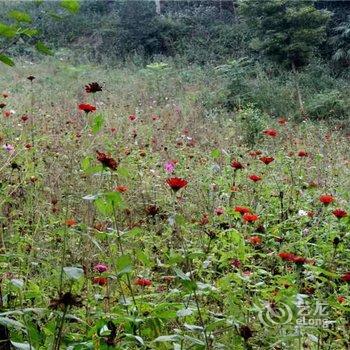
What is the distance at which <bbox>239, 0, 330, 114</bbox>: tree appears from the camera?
33.9 ft

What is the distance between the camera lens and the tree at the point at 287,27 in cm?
1034

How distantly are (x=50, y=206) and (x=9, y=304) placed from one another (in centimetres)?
136

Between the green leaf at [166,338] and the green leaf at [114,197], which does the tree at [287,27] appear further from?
the green leaf at [166,338]

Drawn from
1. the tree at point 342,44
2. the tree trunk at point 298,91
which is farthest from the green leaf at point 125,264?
the tree at point 342,44

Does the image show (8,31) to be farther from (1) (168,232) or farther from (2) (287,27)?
(2) (287,27)

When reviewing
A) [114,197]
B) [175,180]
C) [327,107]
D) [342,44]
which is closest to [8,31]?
[114,197]

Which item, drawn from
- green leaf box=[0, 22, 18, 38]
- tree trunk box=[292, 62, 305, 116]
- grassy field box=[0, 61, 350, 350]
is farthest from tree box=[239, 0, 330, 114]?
green leaf box=[0, 22, 18, 38]

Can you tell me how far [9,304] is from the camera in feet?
5.45

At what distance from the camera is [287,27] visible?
35.0 feet

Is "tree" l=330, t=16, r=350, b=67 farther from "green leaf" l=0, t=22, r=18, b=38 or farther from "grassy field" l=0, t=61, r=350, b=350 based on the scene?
"green leaf" l=0, t=22, r=18, b=38

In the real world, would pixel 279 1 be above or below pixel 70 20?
above

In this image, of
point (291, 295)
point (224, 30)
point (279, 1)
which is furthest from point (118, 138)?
point (224, 30)

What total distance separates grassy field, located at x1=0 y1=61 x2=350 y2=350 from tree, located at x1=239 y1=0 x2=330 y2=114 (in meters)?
3.02

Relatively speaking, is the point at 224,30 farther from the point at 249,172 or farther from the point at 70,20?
the point at 249,172
